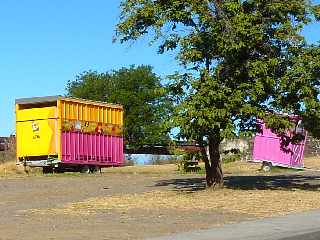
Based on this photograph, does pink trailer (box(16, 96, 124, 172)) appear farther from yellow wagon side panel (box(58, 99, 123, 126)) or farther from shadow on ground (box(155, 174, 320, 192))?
shadow on ground (box(155, 174, 320, 192))

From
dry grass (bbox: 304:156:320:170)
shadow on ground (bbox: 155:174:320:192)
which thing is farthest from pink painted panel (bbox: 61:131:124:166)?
dry grass (bbox: 304:156:320:170)

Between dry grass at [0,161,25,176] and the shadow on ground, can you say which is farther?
dry grass at [0,161,25,176]

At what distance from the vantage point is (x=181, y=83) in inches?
834

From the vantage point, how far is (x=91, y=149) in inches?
1380

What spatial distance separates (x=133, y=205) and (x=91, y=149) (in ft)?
52.6

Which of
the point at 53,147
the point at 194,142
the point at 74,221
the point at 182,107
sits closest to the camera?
the point at 74,221

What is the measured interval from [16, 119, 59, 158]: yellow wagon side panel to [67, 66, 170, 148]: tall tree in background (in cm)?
2762

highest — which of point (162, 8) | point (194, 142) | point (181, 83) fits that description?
point (162, 8)

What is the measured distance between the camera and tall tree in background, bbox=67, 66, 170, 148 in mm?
63438

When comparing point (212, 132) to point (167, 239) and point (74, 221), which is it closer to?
point (74, 221)

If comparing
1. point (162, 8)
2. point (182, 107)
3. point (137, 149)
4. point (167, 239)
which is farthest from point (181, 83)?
point (137, 149)

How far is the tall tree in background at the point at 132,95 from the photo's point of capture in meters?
63.4

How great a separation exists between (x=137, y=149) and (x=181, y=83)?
40.1 metres

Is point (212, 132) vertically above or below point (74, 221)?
above
